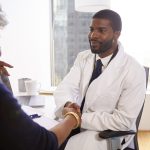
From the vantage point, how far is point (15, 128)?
0.81 metres

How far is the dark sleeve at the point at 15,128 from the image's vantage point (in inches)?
31.5

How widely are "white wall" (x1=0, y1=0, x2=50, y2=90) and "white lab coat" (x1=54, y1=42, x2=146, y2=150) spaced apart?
1197mm

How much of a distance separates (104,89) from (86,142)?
35cm

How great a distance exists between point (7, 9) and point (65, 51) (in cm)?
93

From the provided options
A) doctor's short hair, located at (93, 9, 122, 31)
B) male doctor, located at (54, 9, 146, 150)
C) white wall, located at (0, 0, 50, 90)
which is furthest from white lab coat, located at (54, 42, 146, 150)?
white wall, located at (0, 0, 50, 90)

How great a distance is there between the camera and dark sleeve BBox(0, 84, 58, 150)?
2.63 feet

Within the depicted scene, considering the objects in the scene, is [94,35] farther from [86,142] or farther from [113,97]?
[86,142]

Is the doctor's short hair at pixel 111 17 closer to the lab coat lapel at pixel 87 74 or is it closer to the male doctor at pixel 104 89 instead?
the male doctor at pixel 104 89

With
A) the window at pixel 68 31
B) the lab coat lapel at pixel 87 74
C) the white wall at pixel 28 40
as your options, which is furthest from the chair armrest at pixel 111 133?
the window at pixel 68 31

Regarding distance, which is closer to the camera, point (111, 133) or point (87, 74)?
point (111, 133)

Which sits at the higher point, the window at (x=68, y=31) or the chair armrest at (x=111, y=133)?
the window at (x=68, y=31)

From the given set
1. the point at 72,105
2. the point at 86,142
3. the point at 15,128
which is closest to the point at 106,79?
the point at 72,105

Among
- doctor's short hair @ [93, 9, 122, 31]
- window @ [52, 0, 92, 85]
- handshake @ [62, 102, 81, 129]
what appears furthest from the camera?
window @ [52, 0, 92, 85]

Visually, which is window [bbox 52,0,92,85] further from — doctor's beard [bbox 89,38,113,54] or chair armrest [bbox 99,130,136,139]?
chair armrest [bbox 99,130,136,139]
